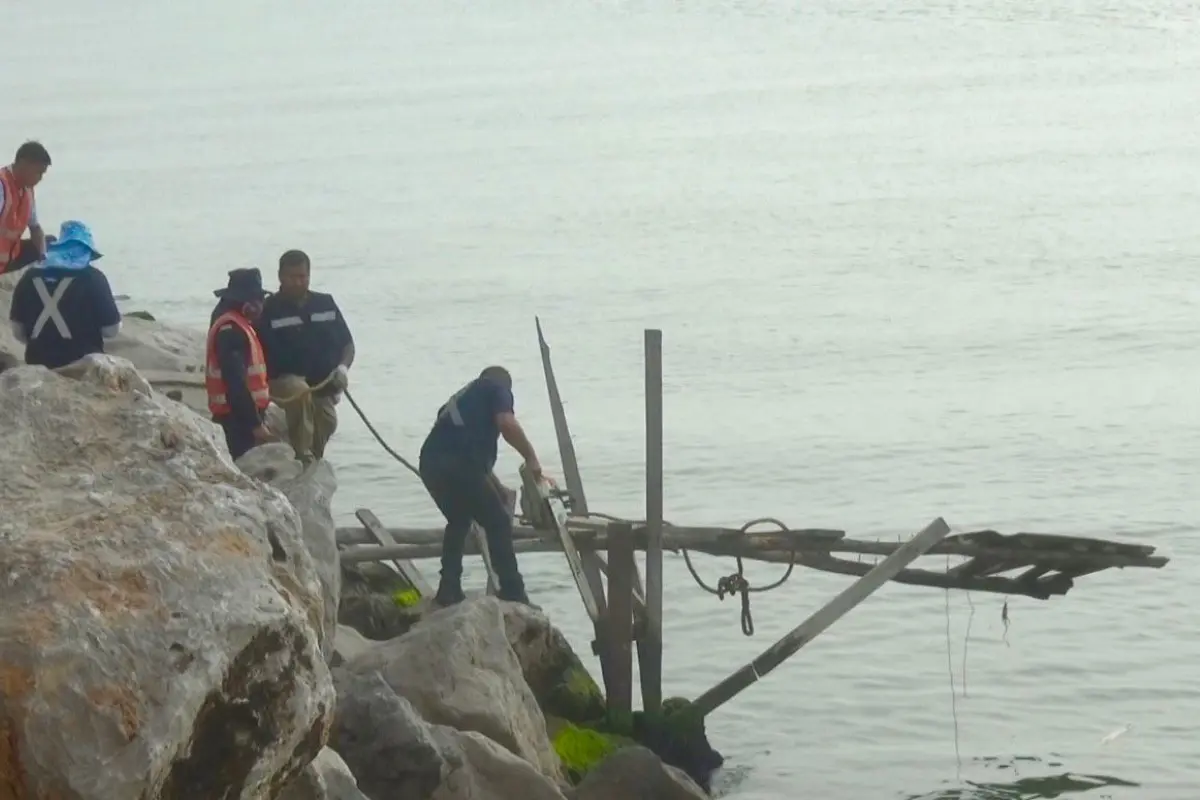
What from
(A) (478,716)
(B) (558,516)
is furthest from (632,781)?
(B) (558,516)

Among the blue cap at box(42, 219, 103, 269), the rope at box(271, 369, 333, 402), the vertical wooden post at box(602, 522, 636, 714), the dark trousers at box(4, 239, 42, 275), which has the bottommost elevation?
the vertical wooden post at box(602, 522, 636, 714)

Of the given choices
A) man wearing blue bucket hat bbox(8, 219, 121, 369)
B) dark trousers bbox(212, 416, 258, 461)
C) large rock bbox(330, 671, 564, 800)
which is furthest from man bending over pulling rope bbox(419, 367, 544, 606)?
large rock bbox(330, 671, 564, 800)

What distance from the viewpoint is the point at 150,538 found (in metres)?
5.82

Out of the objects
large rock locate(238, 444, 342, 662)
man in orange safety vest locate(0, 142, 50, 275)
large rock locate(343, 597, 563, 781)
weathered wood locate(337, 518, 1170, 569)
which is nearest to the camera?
large rock locate(238, 444, 342, 662)

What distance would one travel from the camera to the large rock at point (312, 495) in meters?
9.34

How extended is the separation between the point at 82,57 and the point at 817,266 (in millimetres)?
53142

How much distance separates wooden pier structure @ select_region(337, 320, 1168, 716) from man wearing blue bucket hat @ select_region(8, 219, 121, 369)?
273 centimetres

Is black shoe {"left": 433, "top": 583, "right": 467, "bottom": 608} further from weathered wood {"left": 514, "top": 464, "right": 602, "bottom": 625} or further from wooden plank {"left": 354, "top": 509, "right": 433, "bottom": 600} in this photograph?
weathered wood {"left": 514, "top": 464, "right": 602, "bottom": 625}

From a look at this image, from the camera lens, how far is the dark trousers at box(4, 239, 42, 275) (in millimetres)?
14438

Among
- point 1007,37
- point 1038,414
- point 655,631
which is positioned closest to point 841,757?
point 655,631

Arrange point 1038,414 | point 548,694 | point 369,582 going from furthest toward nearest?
point 1038,414 < point 369,582 < point 548,694

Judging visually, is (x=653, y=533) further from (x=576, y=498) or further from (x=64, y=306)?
(x=64, y=306)

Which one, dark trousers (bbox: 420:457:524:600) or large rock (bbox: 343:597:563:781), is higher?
dark trousers (bbox: 420:457:524:600)

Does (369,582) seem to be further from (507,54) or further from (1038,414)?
(507,54)
